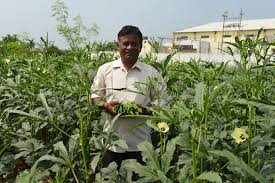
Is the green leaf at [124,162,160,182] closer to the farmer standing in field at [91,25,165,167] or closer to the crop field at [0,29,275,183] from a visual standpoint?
the crop field at [0,29,275,183]

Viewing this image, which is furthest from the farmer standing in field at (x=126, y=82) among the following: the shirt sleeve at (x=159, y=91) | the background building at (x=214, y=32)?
the background building at (x=214, y=32)

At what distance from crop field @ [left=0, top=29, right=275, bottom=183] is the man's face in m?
0.33

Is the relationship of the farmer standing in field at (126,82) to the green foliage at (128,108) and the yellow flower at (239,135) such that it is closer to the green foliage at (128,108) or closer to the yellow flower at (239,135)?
the green foliage at (128,108)

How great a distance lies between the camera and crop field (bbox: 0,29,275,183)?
1586 mm

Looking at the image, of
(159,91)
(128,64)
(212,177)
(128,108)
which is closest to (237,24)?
(128,64)

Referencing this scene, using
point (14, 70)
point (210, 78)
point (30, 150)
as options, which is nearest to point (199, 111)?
point (210, 78)

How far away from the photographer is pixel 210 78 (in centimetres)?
242

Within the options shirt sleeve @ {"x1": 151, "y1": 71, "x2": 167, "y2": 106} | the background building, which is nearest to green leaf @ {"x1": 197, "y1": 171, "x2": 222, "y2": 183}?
shirt sleeve @ {"x1": 151, "y1": 71, "x2": 167, "y2": 106}

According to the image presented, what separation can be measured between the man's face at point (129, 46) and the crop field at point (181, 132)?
13.0 inches

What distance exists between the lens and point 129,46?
117 inches

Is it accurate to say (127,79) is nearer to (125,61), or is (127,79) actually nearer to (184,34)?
(125,61)

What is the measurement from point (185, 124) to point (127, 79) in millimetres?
677

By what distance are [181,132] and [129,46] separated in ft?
3.53

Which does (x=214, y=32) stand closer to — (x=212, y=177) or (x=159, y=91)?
(x=159, y=91)
